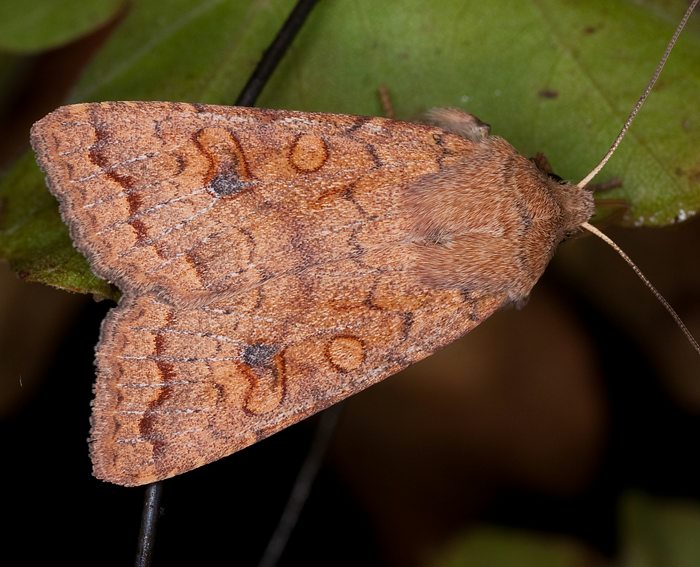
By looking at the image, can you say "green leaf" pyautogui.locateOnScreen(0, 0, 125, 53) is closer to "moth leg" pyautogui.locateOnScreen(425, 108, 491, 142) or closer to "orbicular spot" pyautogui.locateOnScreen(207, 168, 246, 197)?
"orbicular spot" pyautogui.locateOnScreen(207, 168, 246, 197)

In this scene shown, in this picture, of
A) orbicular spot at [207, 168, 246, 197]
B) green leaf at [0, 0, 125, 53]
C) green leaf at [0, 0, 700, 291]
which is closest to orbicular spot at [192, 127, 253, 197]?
orbicular spot at [207, 168, 246, 197]

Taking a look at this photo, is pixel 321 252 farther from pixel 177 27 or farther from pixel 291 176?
pixel 177 27

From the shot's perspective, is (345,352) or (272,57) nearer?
(345,352)

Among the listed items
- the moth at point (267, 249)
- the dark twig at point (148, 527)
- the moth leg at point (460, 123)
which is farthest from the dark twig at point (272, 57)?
the dark twig at point (148, 527)

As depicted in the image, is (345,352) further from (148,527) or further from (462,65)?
(462,65)

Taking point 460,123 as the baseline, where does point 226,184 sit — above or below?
below

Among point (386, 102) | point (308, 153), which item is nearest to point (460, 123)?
point (386, 102)
